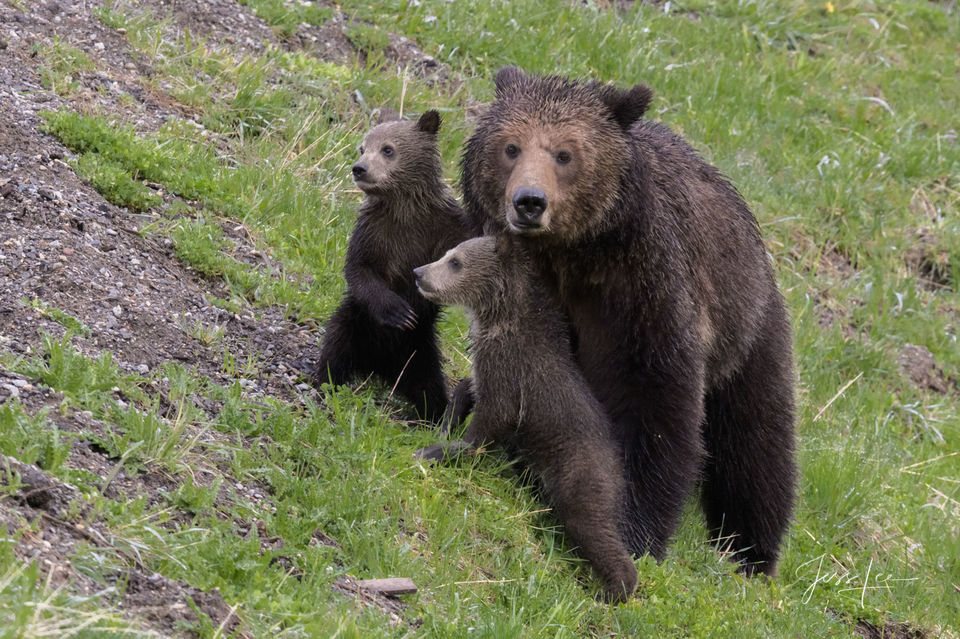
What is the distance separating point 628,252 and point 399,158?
1.47m

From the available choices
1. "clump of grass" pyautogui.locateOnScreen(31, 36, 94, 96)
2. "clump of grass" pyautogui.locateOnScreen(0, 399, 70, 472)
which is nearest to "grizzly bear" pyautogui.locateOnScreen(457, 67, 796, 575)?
"clump of grass" pyautogui.locateOnScreen(0, 399, 70, 472)

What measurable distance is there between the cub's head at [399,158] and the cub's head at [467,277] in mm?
727

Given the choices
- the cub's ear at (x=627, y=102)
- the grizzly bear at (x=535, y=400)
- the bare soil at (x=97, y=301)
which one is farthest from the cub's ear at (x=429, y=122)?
the bare soil at (x=97, y=301)

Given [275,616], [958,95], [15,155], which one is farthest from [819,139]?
[275,616]

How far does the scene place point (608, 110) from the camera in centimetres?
571

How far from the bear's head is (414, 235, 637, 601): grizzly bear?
28 cm

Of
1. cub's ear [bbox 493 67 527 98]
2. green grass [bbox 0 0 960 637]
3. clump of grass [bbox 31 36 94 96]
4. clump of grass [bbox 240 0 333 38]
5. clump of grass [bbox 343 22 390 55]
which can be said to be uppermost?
cub's ear [bbox 493 67 527 98]

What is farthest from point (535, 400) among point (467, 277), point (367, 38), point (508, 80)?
point (367, 38)

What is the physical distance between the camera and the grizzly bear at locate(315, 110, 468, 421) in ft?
20.7

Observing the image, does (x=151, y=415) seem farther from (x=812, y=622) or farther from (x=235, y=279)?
(x=812, y=622)

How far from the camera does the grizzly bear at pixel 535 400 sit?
5.42 m

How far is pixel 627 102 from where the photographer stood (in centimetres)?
567

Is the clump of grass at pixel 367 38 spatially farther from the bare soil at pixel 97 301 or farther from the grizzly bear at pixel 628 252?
the grizzly bear at pixel 628 252

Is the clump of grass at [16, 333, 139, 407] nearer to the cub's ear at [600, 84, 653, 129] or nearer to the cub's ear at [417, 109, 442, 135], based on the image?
the cub's ear at [417, 109, 442, 135]
